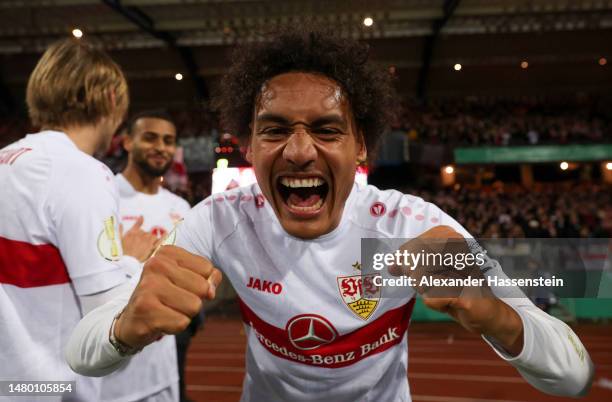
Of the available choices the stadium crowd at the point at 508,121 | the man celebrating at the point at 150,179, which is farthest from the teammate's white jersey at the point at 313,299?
the stadium crowd at the point at 508,121

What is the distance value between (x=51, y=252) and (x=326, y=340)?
2.86 feet

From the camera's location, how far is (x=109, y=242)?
1331 mm

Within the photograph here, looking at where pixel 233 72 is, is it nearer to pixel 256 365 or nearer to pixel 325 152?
pixel 325 152

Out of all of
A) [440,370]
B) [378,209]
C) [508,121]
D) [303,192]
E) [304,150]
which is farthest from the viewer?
[508,121]

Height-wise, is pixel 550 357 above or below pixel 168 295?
below

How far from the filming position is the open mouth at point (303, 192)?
1.30m

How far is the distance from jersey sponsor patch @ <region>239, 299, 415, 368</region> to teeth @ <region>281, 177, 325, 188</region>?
400 millimetres

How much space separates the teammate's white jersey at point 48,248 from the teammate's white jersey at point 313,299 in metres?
0.26

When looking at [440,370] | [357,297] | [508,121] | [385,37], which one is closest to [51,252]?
[357,297]

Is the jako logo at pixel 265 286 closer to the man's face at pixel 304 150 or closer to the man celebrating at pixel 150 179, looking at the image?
the man's face at pixel 304 150

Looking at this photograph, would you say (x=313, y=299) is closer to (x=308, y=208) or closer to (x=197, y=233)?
(x=308, y=208)

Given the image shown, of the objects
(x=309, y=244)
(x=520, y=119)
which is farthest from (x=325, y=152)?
(x=520, y=119)

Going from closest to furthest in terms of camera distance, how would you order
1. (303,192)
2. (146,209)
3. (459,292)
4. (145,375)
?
(459,292)
(303,192)
(145,375)
(146,209)

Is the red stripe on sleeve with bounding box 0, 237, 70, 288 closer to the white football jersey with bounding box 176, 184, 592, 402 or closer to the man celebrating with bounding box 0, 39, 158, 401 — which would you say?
the man celebrating with bounding box 0, 39, 158, 401
